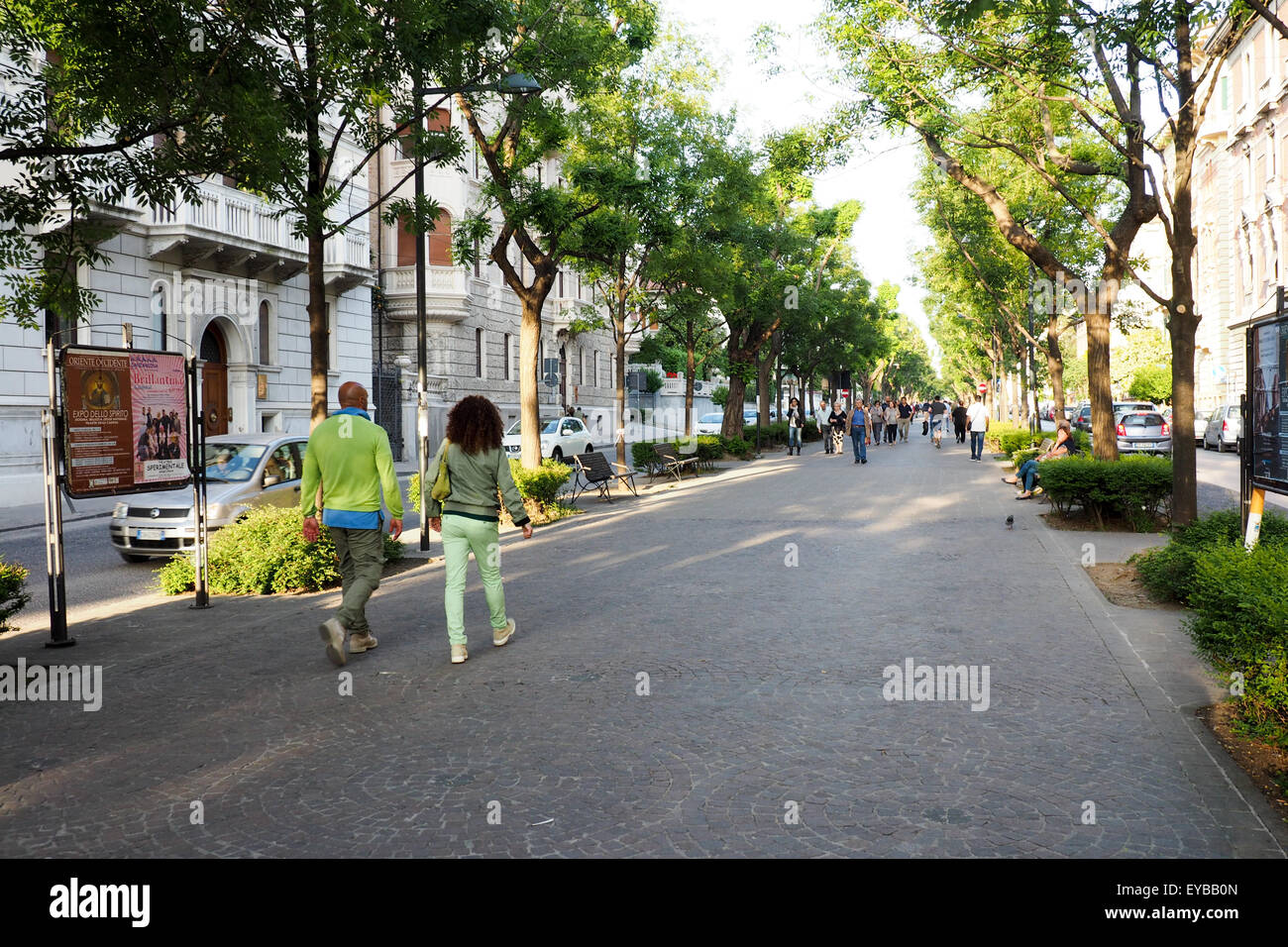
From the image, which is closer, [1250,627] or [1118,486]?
[1250,627]

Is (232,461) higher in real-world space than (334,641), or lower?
higher

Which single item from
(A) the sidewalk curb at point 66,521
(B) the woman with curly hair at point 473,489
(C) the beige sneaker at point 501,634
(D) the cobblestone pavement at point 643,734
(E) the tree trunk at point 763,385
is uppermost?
(E) the tree trunk at point 763,385

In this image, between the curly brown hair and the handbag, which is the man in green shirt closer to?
the handbag

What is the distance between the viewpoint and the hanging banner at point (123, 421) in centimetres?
822

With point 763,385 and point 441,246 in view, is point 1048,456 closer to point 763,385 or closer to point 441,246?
point 441,246

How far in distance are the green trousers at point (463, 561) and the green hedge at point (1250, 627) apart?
4.45 metres

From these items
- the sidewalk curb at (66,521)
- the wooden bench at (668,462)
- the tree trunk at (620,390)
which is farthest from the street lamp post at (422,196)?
the wooden bench at (668,462)

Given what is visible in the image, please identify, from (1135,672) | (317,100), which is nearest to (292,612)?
(317,100)

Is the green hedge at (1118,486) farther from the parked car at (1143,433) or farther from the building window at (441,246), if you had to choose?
the building window at (441,246)

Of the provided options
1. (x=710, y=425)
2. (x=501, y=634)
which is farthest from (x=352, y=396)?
(x=710, y=425)

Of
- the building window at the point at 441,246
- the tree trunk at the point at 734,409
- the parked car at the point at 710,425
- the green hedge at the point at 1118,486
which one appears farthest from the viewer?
the parked car at the point at 710,425

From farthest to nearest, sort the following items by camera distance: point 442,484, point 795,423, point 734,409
A: point 795,423, point 734,409, point 442,484

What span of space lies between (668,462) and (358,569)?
18.0m

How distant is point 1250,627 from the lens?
5.14 m
